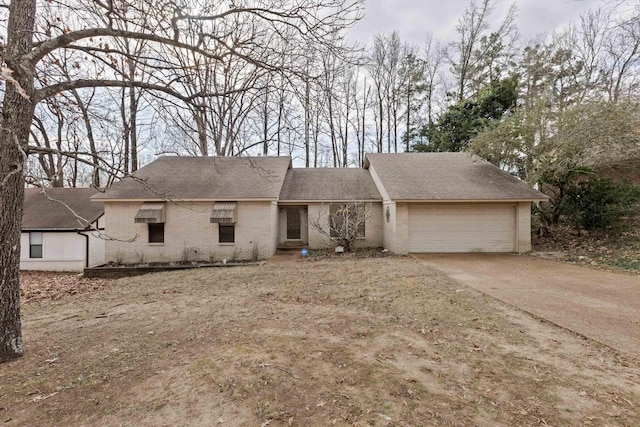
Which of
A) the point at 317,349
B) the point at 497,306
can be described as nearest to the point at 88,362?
the point at 317,349

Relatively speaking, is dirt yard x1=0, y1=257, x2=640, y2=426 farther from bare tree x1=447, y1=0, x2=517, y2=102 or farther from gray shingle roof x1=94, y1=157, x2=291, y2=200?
bare tree x1=447, y1=0, x2=517, y2=102

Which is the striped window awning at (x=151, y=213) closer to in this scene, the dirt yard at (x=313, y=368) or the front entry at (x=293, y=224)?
the front entry at (x=293, y=224)

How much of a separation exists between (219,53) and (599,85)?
2401 cm

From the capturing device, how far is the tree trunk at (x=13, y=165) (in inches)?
147

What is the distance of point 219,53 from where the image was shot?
460 centimetres

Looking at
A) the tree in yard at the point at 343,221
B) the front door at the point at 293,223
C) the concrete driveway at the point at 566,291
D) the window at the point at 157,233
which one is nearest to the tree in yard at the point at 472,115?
the tree in yard at the point at 343,221

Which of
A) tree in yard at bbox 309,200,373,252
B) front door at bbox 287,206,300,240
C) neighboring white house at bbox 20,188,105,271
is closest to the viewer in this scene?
tree in yard at bbox 309,200,373,252

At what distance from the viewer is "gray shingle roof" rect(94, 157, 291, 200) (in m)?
12.6

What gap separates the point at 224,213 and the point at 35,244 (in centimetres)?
1024

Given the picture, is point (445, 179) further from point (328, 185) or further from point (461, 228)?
point (328, 185)

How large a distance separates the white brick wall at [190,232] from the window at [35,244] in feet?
15.9

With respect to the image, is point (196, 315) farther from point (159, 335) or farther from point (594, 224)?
point (594, 224)

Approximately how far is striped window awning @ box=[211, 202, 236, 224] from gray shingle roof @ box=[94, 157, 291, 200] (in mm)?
303

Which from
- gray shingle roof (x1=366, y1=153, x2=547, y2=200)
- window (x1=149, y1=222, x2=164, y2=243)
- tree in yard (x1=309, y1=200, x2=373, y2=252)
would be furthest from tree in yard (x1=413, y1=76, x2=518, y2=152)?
window (x1=149, y1=222, x2=164, y2=243)
